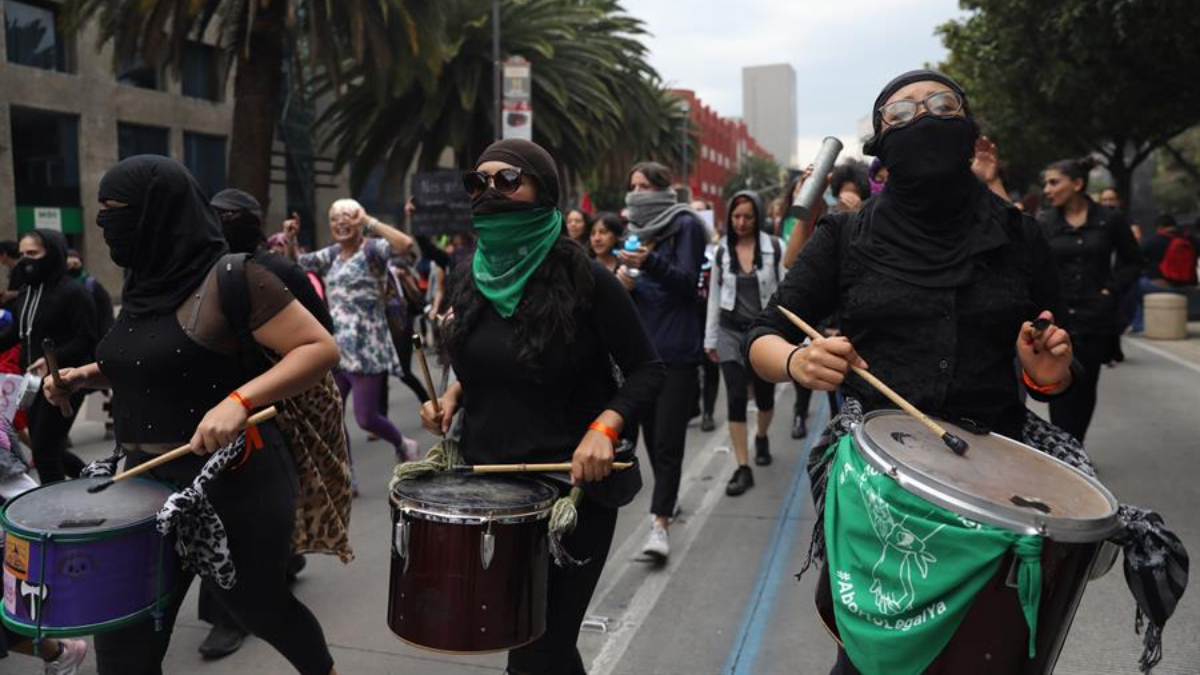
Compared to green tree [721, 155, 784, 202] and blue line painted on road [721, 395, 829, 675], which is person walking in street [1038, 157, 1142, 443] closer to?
blue line painted on road [721, 395, 829, 675]

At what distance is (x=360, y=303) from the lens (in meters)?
6.74

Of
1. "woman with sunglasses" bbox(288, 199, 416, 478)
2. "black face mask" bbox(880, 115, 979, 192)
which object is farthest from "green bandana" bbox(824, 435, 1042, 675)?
"woman with sunglasses" bbox(288, 199, 416, 478)

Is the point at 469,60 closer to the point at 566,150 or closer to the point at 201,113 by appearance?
the point at 566,150

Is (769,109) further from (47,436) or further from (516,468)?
(516,468)

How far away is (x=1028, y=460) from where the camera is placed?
212 centimetres

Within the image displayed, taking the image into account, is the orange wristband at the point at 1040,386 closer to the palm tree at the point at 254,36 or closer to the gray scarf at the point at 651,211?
the gray scarf at the point at 651,211

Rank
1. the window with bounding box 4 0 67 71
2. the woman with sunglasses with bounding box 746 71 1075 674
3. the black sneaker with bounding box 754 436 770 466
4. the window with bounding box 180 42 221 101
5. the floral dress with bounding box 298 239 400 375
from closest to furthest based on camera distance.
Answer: the woman with sunglasses with bounding box 746 71 1075 674, the floral dress with bounding box 298 239 400 375, the black sneaker with bounding box 754 436 770 466, the window with bounding box 4 0 67 71, the window with bounding box 180 42 221 101

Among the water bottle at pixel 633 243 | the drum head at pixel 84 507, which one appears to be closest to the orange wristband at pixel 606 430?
the drum head at pixel 84 507

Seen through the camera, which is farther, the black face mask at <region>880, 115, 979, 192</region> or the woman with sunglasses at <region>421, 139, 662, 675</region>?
the woman with sunglasses at <region>421, 139, 662, 675</region>

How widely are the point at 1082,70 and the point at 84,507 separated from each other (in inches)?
634

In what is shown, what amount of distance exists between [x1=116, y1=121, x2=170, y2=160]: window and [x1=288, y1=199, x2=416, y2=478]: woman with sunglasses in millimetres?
21187

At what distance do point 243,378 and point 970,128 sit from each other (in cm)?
213

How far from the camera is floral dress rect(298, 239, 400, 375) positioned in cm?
663

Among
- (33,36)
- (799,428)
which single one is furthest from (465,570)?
(33,36)
